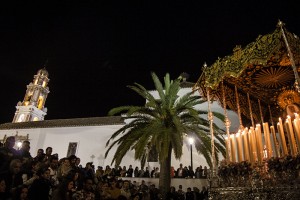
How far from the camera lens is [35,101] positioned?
45.3 m

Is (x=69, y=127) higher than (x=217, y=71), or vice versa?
(x=69, y=127)

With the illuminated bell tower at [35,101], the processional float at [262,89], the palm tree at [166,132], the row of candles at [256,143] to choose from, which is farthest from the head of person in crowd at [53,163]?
the illuminated bell tower at [35,101]

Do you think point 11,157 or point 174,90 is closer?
point 11,157

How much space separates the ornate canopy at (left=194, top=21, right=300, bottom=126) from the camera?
6.88 m

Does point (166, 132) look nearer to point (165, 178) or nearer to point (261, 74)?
point (165, 178)

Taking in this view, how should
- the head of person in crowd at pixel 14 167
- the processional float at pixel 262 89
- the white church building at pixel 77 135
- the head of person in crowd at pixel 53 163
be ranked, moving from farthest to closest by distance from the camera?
1. the white church building at pixel 77 135
2. the head of person in crowd at pixel 53 163
3. the head of person in crowd at pixel 14 167
4. the processional float at pixel 262 89

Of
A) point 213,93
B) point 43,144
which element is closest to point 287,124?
point 213,93

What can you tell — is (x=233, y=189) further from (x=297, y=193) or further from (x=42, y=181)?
(x=42, y=181)

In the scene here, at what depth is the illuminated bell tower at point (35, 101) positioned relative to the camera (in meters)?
43.9

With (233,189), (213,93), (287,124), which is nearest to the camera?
(233,189)

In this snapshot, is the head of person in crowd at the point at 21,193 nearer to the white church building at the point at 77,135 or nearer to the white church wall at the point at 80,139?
the white church building at the point at 77,135

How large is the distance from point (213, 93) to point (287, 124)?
3.17 m

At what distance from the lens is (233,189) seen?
6.07 meters

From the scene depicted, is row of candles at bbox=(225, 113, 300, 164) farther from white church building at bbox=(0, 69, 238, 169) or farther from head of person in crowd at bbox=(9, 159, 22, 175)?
white church building at bbox=(0, 69, 238, 169)
